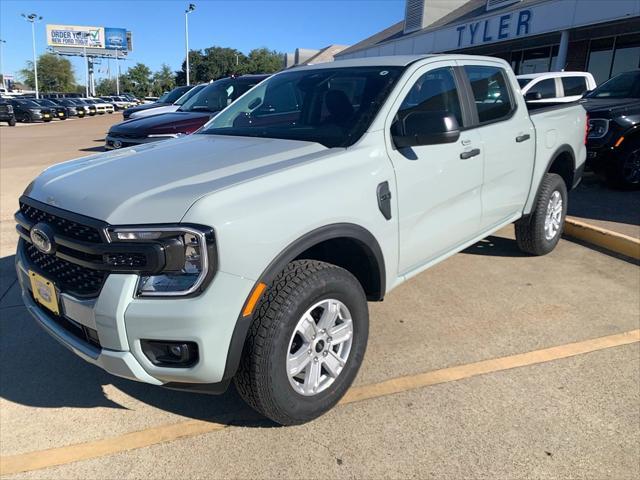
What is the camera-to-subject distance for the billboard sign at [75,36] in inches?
4028

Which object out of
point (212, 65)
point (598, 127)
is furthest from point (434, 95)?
point (212, 65)

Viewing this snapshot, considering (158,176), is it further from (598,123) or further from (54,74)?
(54,74)

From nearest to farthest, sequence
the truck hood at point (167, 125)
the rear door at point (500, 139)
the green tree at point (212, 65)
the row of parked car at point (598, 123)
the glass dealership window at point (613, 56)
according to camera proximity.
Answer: the rear door at point (500, 139) < the row of parked car at point (598, 123) < the truck hood at point (167, 125) < the glass dealership window at point (613, 56) < the green tree at point (212, 65)

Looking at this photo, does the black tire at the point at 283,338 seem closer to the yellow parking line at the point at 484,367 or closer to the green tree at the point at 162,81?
the yellow parking line at the point at 484,367

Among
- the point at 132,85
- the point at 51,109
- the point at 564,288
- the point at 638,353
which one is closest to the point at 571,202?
the point at 564,288

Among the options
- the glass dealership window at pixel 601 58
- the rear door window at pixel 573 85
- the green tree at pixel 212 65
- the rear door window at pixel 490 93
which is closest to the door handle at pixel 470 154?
the rear door window at pixel 490 93

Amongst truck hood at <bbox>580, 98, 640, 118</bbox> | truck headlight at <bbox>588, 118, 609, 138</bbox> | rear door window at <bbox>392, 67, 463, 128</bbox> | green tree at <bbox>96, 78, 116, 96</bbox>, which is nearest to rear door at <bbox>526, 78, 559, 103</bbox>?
truck hood at <bbox>580, 98, 640, 118</bbox>

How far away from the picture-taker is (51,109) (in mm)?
35219

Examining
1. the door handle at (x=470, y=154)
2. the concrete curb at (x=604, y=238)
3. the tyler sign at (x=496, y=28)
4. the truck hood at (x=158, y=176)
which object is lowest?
the concrete curb at (x=604, y=238)

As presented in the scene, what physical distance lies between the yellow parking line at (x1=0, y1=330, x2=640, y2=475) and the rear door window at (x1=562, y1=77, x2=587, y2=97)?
924cm

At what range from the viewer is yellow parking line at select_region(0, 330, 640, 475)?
2504 millimetres

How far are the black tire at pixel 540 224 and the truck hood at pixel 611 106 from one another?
136 inches

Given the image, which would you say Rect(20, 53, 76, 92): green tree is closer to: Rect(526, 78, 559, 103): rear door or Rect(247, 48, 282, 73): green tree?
Rect(247, 48, 282, 73): green tree

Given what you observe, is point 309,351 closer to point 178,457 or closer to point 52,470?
point 178,457
